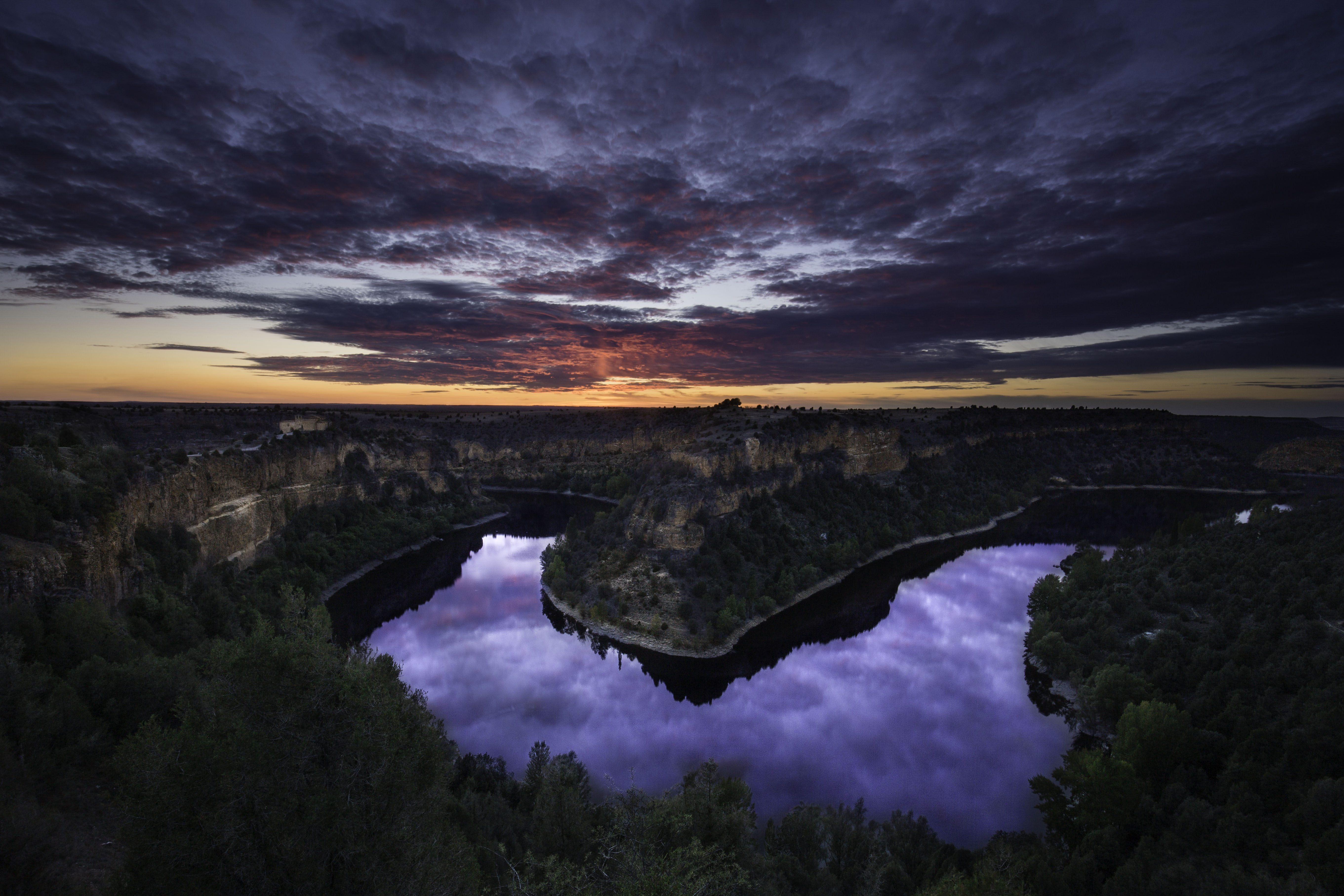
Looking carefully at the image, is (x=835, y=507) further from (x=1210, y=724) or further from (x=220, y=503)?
(x=220, y=503)

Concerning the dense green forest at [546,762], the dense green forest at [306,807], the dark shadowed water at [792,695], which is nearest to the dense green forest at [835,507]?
the dense green forest at [546,762]

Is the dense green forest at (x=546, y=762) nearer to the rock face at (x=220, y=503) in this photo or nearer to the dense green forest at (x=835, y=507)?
the dense green forest at (x=835, y=507)

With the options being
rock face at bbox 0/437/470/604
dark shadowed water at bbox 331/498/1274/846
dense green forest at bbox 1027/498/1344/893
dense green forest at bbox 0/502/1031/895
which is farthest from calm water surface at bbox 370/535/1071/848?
rock face at bbox 0/437/470/604

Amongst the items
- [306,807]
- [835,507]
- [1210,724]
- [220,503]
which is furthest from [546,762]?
[835,507]

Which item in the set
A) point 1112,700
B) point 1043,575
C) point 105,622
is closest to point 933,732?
point 1112,700

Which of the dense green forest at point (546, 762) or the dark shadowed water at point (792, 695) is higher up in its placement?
the dense green forest at point (546, 762)
